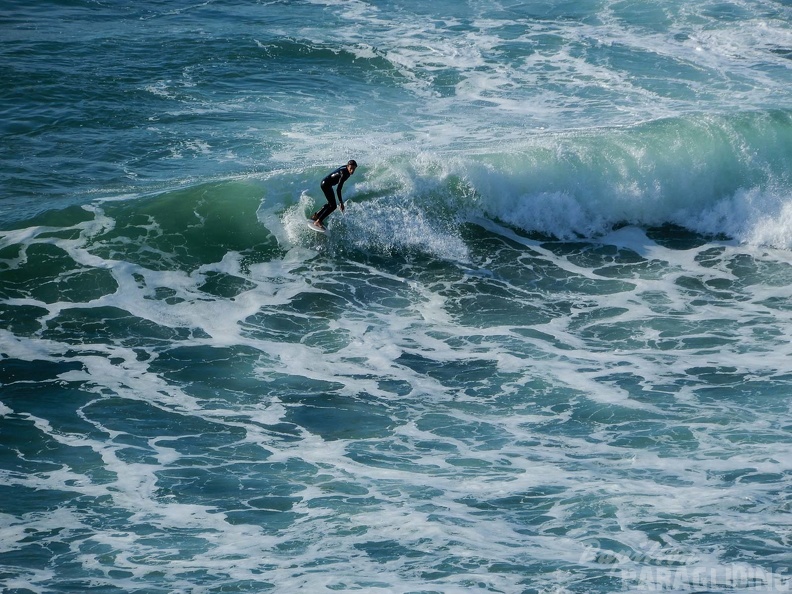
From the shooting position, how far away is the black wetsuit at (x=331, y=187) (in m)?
16.4

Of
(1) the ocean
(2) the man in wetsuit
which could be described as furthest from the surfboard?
(1) the ocean

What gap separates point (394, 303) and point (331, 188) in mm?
2595

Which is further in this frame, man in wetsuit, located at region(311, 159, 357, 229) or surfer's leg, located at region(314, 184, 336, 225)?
surfer's leg, located at region(314, 184, 336, 225)

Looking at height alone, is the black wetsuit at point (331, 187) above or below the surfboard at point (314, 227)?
above

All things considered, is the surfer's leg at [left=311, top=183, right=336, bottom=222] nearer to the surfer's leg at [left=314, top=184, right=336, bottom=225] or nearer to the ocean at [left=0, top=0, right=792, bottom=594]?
the surfer's leg at [left=314, top=184, right=336, bottom=225]

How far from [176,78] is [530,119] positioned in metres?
7.97

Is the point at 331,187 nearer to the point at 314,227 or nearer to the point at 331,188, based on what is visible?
the point at 331,188

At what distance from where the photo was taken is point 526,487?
1033 centimetres

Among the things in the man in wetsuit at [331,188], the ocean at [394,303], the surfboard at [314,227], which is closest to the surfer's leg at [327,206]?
the man in wetsuit at [331,188]

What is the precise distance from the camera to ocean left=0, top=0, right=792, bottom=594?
9461mm

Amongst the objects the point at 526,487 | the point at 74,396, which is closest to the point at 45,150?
the point at 74,396

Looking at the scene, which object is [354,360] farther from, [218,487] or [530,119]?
[530,119]

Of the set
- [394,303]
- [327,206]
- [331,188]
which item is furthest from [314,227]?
[394,303]

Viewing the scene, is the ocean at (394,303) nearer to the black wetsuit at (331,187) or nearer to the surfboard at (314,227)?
the surfboard at (314,227)
